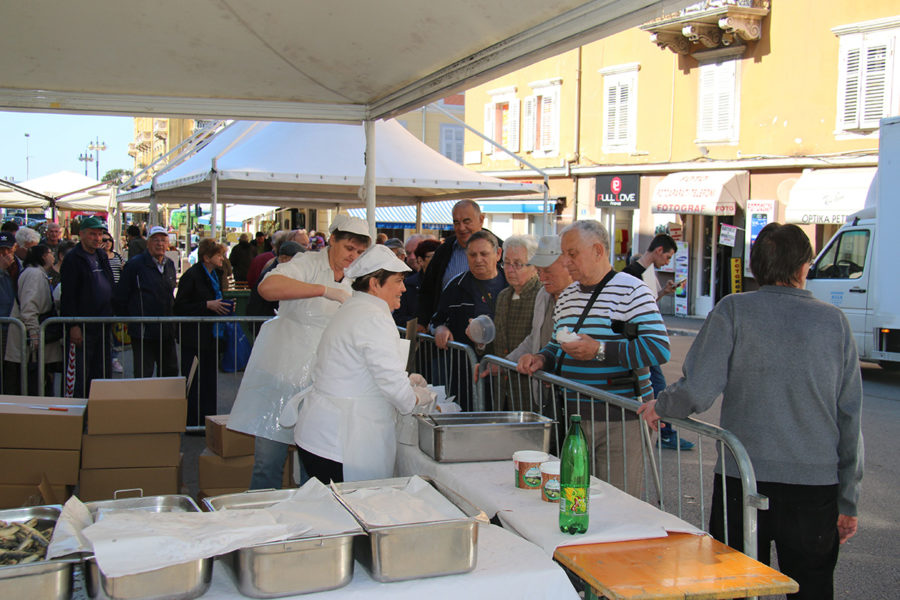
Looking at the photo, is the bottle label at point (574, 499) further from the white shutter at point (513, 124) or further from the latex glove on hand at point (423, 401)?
the white shutter at point (513, 124)

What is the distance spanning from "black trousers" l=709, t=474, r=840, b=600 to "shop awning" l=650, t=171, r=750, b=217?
61.3 ft

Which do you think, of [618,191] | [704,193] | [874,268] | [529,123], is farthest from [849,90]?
[529,123]

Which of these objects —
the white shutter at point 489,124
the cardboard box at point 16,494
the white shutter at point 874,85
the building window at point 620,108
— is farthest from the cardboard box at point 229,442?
the white shutter at point 489,124

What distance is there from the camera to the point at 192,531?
223 centimetres

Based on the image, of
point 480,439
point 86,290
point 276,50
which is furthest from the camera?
point 86,290

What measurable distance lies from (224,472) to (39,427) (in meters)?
1.23

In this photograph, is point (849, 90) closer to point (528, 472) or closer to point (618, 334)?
point (618, 334)

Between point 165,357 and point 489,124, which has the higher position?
point 489,124

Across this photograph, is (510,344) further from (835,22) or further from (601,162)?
(601,162)

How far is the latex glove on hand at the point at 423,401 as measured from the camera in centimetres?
379

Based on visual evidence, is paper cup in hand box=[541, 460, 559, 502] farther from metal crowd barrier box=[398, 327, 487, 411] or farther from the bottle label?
metal crowd barrier box=[398, 327, 487, 411]


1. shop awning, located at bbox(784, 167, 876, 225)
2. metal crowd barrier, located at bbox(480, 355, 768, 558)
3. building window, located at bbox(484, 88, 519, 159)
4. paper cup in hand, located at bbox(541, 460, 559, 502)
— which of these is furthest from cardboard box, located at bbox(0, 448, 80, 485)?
building window, located at bbox(484, 88, 519, 159)

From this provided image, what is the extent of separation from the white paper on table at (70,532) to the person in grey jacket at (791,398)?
215 cm

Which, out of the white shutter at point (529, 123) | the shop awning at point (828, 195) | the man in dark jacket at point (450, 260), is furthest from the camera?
the white shutter at point (529, 123)
